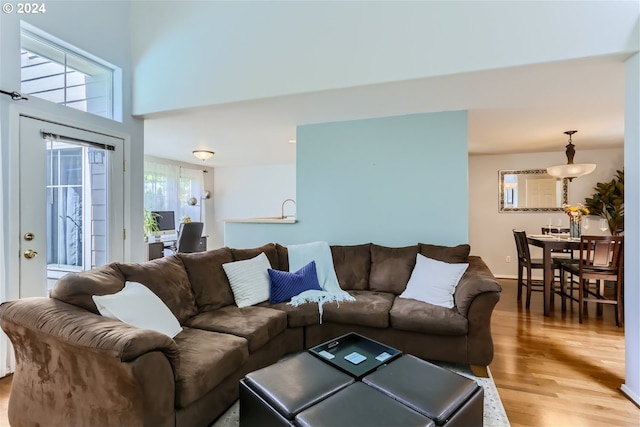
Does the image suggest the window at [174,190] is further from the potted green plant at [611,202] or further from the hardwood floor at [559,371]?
the potted green plant at [611,202]

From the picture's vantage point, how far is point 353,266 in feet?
10.7

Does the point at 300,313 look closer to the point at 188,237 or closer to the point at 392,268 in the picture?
the point at 392,268

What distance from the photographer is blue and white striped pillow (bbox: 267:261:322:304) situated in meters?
2.80

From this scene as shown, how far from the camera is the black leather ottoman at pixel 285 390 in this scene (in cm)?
135

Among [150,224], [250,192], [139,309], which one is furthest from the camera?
[250,192]

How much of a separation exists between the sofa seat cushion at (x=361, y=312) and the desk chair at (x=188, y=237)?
3.64 m

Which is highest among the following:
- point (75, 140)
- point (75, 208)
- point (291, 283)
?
point (75, 140)

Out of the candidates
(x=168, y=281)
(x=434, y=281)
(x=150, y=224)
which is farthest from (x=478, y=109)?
(x=150, y=224)

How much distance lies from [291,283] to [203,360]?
1.25 metres

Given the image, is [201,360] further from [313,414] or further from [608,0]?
[608,0]

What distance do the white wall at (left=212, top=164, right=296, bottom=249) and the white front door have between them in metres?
4.20

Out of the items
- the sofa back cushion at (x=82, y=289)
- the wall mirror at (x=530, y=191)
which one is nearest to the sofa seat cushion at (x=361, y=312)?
the sofa back cushion at (x=82, y=289)

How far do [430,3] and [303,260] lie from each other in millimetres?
2441

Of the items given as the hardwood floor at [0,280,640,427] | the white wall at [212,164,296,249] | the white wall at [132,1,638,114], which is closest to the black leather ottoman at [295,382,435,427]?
the hardwood floor at [0,280,640,427]
